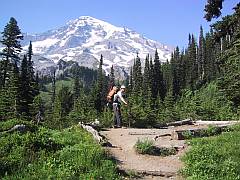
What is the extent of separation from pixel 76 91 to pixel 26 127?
12438cm

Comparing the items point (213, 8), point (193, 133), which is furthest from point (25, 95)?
point (193, 133)

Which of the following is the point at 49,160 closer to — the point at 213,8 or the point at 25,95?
the point at 213,8

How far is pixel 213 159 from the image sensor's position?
1306 centimetres

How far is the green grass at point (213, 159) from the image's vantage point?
39.4 feet

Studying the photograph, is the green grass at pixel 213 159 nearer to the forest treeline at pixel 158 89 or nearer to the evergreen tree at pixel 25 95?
the forest treeline at pixel 158 89

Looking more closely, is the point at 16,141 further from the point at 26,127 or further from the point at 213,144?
the point at 213,144

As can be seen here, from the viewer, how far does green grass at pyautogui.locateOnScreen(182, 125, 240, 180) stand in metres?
12.0

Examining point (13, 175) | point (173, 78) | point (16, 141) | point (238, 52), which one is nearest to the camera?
point (13, 175)

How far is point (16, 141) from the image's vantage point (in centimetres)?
1404

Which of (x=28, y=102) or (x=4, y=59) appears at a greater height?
(x=4, y=59)

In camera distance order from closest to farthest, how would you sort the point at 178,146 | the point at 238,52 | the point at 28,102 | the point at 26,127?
the point at 178,146 < the point at 26,127 < the point at 238,52 < the point at 28,102

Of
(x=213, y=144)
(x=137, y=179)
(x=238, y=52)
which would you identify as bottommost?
(x=137, y=179)

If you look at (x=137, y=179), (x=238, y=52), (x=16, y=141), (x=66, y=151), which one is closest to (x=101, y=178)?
(x=137, y=179)

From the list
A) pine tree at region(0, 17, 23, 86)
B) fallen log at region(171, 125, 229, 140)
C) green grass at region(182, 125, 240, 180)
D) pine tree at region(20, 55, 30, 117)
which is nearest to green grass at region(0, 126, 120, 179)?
green grass at region(182, 125, 240, 180)
